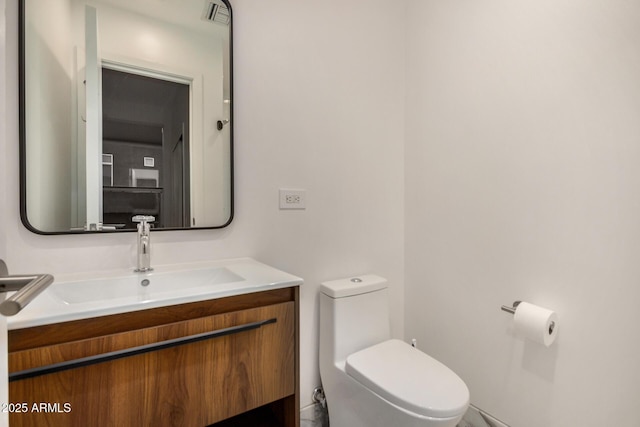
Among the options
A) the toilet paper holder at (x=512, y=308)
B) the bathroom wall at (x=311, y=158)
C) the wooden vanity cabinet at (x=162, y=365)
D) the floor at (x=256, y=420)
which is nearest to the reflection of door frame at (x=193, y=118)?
the bathroom wall at (x=311, y=158)

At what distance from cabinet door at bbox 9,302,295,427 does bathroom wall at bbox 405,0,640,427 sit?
98 cm

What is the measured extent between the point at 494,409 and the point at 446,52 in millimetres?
1750

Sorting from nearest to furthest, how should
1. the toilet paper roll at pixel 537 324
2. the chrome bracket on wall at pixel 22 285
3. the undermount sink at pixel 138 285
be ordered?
the chrome bracket on wall at pixel 22 285 → the undermount sink at pixel 138 285 → the toilet paper roll at pixel 537 324

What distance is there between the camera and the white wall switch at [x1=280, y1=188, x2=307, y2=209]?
148cm

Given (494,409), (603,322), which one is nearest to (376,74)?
(603,322)

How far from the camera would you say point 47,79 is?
3.45 feet

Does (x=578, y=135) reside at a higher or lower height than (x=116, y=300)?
higher

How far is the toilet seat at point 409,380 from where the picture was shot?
3.52 ft

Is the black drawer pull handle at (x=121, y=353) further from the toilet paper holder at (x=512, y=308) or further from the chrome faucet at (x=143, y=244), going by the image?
the toilet paper holder at (x=512, y=308)

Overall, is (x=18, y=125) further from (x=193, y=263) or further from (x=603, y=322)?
(x=603, y=322)

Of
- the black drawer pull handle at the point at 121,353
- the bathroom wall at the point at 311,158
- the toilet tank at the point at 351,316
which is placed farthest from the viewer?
the toilet tank at the point at 351,316

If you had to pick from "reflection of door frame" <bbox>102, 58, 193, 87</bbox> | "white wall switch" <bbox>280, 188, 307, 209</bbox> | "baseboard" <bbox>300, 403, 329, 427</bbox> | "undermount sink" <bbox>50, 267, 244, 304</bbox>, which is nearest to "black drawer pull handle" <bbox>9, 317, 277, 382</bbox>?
"undermount sink" <bbox>50, 267, 244, 304</bbox>

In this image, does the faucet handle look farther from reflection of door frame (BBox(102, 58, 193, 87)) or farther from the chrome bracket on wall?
the chrome bracket on wall

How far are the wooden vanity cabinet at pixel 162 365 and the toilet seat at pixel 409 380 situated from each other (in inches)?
12.5
